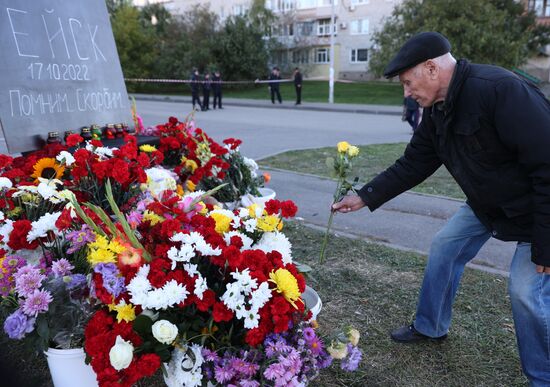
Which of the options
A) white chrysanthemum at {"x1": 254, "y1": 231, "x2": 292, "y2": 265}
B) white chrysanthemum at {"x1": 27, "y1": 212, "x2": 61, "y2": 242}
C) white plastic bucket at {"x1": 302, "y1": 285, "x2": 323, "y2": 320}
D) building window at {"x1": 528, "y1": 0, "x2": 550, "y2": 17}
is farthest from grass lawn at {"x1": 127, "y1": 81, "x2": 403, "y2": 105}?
white chrysanthemum at {"x1": 27, "y1": 212, "x2": 61, "y2": 242}

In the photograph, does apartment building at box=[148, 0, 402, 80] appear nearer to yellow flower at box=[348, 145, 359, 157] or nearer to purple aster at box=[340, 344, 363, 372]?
yellow flower at box=[348, 145, 359, 157]

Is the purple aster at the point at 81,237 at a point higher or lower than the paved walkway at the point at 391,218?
higher

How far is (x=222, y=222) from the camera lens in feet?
7.80

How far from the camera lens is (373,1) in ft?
141

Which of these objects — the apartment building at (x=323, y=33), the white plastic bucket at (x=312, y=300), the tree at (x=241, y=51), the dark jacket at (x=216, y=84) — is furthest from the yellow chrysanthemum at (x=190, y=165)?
the apartment building at (x=323, y=33)

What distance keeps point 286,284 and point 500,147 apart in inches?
46.2

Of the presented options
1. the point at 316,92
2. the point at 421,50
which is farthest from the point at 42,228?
the point at 316,92

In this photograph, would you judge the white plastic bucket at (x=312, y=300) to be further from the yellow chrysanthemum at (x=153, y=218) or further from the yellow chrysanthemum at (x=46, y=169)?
the yellow chrysanthemum at (x=46, y=169)

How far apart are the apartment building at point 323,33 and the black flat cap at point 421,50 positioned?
1571 inches

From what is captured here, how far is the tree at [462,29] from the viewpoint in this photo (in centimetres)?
2255

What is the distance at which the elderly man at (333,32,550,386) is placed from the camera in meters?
Answer: 2.07

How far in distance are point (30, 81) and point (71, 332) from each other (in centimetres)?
269

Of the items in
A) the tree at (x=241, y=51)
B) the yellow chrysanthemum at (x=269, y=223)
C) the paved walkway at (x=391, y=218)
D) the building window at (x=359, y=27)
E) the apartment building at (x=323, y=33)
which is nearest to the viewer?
the yellow chrysanthemum at (x=269, y=223)

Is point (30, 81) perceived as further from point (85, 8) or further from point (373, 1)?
point (373, 1)
